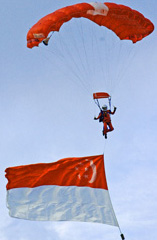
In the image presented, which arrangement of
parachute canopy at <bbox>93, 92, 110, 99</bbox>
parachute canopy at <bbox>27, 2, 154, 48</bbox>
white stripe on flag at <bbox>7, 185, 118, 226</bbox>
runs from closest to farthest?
white stripe on flag at <bbox>7, 185, 118, 226</bbox> < parachute canopy at <bbox>27, 2, 154, 48</bbox> < parachute canopy at <bbox>93, 92, 110, 99</bbox>

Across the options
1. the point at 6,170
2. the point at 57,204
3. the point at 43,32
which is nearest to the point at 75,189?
the point at 57,204

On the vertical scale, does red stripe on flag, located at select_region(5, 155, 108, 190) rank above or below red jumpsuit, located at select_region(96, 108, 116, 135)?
below

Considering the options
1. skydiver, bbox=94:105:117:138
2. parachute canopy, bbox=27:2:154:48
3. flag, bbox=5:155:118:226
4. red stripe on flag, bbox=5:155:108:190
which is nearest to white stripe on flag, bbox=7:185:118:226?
flag, bbox=5:155:118:226

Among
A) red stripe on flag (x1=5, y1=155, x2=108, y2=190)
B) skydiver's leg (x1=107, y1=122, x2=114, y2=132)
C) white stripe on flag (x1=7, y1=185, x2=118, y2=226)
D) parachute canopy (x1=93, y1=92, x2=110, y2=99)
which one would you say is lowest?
white stripe on flag (x1=7, y1=185, x2=118, y2=226)

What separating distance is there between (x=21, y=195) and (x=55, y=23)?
767cm

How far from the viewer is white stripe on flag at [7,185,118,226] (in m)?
22.8

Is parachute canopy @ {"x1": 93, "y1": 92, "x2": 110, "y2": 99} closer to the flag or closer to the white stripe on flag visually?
the flag

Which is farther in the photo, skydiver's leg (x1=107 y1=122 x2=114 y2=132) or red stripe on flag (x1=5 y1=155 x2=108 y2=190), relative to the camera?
skydiver's leg (x1=107 y1=122 x2=114 y2=132)

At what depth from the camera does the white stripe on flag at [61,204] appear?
22.8m

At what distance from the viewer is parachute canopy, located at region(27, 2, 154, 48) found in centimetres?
2358

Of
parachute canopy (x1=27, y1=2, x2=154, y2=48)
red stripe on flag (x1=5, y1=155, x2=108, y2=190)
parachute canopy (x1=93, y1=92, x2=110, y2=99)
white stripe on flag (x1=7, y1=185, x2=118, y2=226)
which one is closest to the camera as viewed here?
white stripe on flag (x1=7, y1=185, x2=118, y2=226)

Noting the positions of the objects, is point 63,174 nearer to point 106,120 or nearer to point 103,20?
point 106,120

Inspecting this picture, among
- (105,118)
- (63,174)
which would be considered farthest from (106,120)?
(63,174)

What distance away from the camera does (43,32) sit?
23.4 meters
